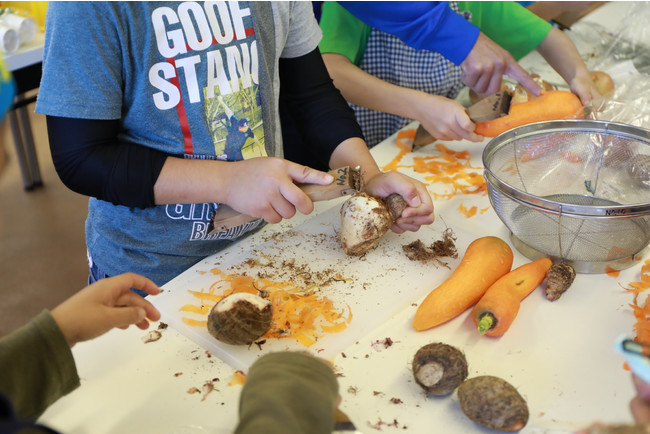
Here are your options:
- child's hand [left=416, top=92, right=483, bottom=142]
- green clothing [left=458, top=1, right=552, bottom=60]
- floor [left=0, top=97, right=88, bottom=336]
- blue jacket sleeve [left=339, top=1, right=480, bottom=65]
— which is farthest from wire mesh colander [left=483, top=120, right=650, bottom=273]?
floor [left=0, top=97, right=88, bottom=336]

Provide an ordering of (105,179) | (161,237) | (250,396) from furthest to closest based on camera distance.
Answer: (161,237) → (105,179) → (250,396)

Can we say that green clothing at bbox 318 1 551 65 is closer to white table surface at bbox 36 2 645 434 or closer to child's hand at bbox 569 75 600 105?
child's hand at bbox 569 75 600 105

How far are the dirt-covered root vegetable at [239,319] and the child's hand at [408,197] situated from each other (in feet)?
1.18

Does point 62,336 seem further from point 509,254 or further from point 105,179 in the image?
point 509,254

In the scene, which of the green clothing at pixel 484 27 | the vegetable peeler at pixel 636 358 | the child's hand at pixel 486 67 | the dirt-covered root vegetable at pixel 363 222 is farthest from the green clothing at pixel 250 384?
the green clothing at pixel 484 27

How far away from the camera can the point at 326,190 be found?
98 centimetres

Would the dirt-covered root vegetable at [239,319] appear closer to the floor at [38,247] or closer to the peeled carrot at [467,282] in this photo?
the peeled carrot at [467,282]

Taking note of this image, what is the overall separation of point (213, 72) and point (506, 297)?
25.0 inches

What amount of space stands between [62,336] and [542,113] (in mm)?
1211

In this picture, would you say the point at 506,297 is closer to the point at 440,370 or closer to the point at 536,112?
the point at 440,370

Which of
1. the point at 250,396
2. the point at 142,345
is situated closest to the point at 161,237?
the point at 142,345

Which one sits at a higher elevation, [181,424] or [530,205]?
[530,205]

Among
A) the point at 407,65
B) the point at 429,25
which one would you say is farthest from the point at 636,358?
the point at 407,65

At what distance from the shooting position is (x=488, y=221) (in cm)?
122
